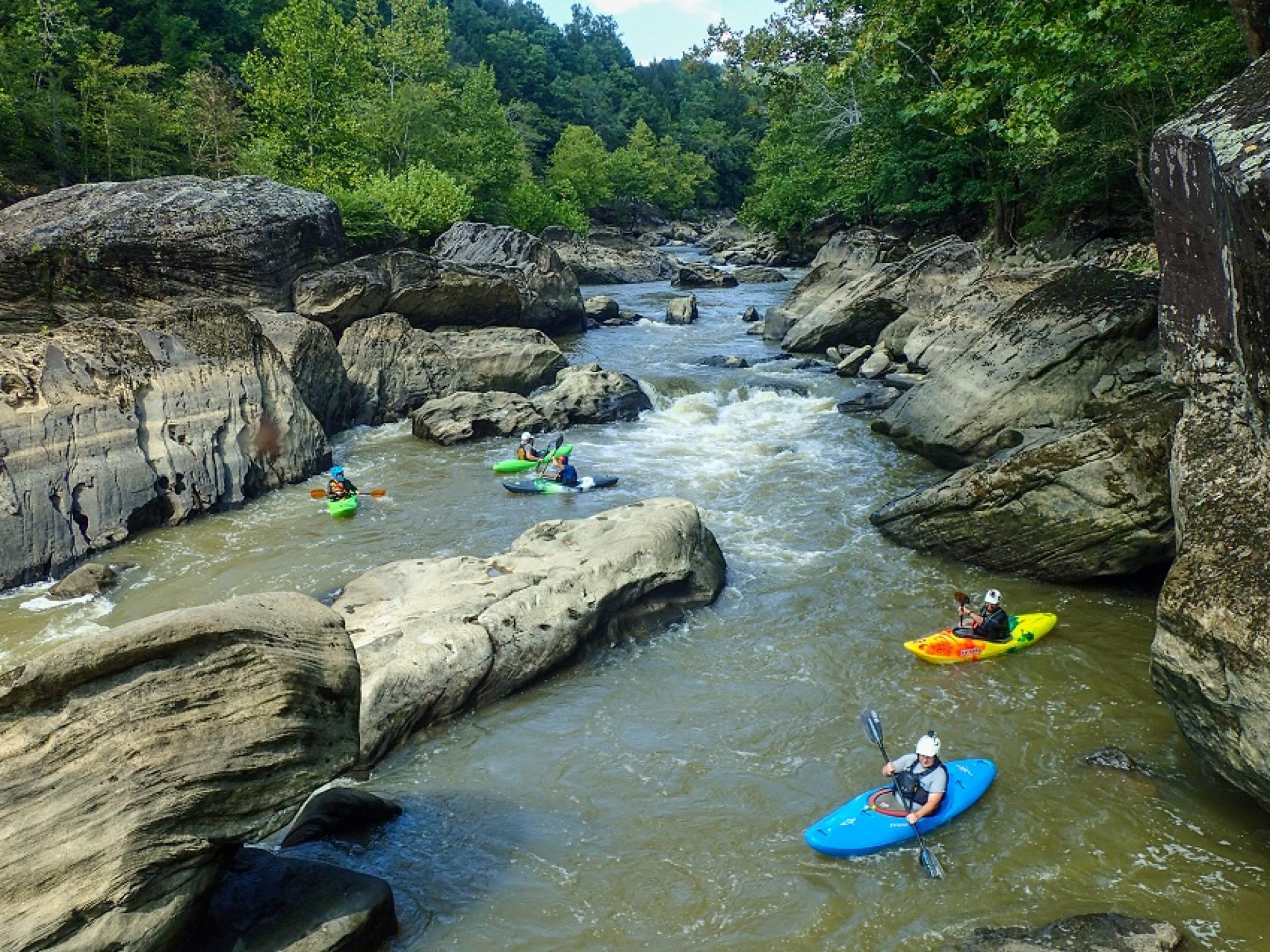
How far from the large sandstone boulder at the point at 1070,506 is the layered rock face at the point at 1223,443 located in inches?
120

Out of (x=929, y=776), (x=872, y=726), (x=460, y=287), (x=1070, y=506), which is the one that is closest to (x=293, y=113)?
(x=460, y=287)

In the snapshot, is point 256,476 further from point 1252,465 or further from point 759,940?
point 1252,465

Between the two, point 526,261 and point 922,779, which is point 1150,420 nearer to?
point 922,779

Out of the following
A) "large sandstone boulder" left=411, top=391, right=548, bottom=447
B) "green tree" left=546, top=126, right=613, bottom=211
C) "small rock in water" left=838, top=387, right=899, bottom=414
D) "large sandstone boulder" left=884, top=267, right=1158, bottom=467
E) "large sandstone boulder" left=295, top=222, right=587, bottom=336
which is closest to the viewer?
"large sandstone boulder" left=884, top=267, right=1158, bottom=467

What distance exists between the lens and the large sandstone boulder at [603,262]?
1770 inches

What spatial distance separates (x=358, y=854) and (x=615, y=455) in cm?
1154

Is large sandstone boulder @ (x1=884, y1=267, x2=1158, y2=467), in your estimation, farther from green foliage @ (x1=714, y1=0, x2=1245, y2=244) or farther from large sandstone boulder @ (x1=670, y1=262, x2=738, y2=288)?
large sandstone boulder @ (x1=670, y1=262, x2=738, y2=288)

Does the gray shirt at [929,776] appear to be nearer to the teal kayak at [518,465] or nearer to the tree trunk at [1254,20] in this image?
the tree trunk at [1254,20]

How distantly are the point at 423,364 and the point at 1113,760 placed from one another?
16898mm

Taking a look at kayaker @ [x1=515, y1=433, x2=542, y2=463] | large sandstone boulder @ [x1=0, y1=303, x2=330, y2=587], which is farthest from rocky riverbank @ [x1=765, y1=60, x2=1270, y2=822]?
large sandstone boulder @ [x1=0, y1=303, x2=330, y2=587]

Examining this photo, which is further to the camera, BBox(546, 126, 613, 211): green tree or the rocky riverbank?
BBox(546, 126, 613, 211): green tree

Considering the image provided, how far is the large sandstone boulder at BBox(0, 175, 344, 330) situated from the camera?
58.3 ft

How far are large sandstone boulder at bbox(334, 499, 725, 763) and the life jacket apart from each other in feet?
12.4

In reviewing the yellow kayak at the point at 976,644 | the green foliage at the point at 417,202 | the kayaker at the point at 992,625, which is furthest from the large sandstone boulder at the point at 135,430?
the green foliage at the point at 417,202
